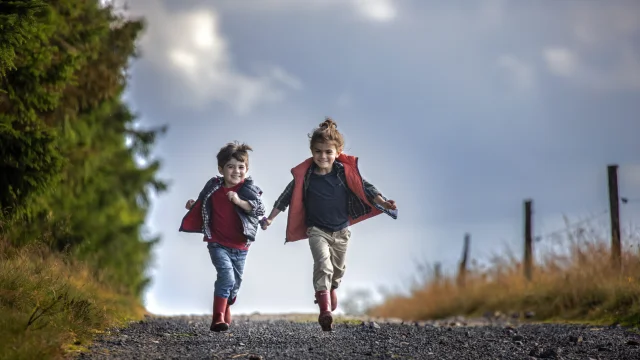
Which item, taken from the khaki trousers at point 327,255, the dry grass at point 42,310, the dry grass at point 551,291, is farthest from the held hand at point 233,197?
the dry grass at point 551,291

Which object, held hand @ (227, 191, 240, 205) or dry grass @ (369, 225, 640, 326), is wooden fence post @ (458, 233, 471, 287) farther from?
held hand @ (227, 191, 240, 205)

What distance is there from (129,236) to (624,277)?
1440cm

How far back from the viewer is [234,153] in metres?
7.53

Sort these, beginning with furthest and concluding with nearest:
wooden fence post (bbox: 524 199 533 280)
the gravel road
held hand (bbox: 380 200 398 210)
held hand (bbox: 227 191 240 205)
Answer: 1. wooden fence post (bbox: 524 199 533 280)
2. held hand (bbox: 380 200 398 210)
3. held hand (bbox: 227 191 240 205)
4. the gravel road

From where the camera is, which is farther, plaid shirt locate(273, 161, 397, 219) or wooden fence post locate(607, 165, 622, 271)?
wooden fence post locate(607, 165, 622, 271)

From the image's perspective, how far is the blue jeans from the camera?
24.7 ft

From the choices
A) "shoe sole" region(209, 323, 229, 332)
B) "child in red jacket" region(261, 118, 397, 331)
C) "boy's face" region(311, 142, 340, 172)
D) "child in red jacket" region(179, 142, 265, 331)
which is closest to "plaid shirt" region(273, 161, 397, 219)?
"child in red jacket" region(261, 118, 397, 331)

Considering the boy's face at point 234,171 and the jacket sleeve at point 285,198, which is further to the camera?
the jacket sleeve at point 285,198

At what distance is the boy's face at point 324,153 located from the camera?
7621mm

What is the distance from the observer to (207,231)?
25.1 feet

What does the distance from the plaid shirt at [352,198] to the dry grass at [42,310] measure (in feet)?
7.43

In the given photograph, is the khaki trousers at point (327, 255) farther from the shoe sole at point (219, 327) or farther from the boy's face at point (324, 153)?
the shoe sole at point (219, 327)

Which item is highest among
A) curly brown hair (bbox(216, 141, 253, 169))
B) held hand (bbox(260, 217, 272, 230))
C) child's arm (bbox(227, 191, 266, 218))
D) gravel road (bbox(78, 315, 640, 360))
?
curly brown hair (bbox(216, 141, 253, 169))

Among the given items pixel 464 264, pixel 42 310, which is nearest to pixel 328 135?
pixel 42 310
